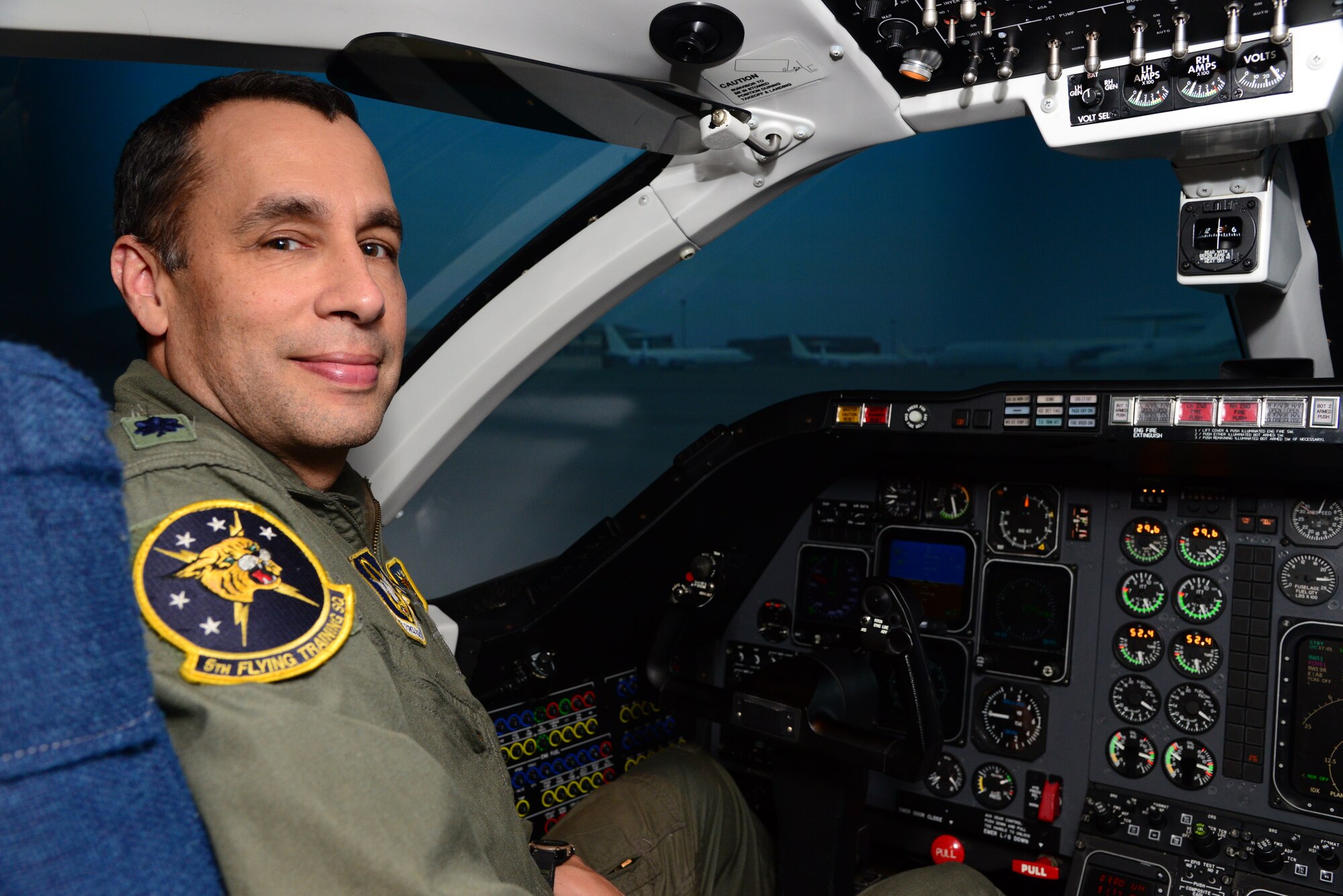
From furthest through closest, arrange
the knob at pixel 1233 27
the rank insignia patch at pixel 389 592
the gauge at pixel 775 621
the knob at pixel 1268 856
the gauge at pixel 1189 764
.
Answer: the gauge at pixel 775 621 → the gauge at pixel 1189 764 → the knob at pixel 1268 856 → the knob at pixel 1233 27 → the rank insignia patch at pixel 389 592

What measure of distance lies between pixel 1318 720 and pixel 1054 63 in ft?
5.08

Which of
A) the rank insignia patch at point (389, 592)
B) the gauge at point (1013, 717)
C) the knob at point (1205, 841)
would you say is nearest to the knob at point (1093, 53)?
the rank insignia patch at point (389, 592)

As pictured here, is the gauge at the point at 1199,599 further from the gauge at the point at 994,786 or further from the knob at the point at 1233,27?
the knob at the point at 1233,27

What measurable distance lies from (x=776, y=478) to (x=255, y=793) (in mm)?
1922

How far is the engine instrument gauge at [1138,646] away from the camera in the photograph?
2211 millimetres

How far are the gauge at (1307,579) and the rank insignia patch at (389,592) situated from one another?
6.20 ft

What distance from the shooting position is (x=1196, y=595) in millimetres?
2180

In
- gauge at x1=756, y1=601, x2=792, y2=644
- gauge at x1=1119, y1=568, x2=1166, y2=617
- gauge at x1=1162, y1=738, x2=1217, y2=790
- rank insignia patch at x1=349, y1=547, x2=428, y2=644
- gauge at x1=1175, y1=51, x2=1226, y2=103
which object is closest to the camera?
rank insignia patch at x1=349, y1=547, x2=428, y2=644

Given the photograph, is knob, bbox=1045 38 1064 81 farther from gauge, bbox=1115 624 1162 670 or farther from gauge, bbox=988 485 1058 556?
gauge, bbox=1115 624 1162 670

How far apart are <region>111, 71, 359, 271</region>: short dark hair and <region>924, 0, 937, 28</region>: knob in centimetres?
78

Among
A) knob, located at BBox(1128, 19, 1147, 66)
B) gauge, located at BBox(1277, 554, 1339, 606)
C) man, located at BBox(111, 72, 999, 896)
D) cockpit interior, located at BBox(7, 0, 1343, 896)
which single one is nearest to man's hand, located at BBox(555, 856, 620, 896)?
man, located at BBox(111, 72, 999, 896)

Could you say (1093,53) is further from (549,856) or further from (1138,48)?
(549,856)

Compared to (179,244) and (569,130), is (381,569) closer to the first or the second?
(179,244)

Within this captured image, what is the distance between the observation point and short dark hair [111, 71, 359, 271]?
3.65 ft
